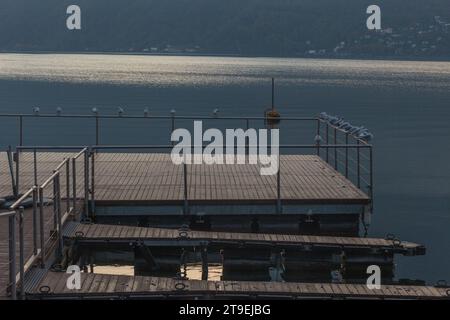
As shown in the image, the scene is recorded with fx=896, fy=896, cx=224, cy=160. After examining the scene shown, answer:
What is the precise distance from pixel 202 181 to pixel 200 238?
3.22m

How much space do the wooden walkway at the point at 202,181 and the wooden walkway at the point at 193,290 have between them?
12.6 feet

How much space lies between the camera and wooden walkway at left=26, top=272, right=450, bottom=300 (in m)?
9.17

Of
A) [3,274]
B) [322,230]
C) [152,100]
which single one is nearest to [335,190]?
[322,230]

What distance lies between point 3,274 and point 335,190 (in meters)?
6.78

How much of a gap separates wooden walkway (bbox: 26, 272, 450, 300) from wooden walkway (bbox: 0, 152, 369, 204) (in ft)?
12.6

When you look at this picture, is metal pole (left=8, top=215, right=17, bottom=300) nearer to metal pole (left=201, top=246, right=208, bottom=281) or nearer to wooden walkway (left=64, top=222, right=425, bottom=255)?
wooden walkway (left=64, top=222, right=425, bottom=255)

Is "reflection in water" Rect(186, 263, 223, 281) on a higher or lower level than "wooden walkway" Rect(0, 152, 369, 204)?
lower

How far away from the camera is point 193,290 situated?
30.7 feet

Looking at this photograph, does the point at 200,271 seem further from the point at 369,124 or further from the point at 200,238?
the point at 369,124

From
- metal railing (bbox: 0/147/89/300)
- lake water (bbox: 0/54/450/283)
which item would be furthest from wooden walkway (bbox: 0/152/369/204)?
lake water (bbox: 0/54/450/283)

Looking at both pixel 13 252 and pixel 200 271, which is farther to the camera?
pixel 200 271

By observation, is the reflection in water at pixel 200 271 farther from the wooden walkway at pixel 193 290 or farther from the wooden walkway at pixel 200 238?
the wooden walkway at pixel 193 290

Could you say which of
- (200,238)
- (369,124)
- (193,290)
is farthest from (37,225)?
(369,124)

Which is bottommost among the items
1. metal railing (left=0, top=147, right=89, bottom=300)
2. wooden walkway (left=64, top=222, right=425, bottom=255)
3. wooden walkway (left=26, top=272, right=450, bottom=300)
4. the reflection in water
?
the reflection in water
